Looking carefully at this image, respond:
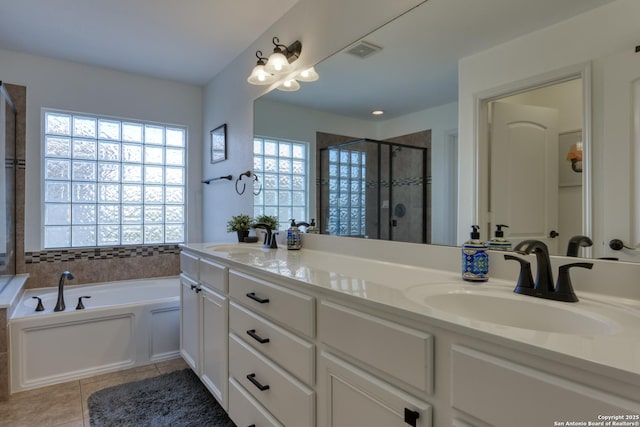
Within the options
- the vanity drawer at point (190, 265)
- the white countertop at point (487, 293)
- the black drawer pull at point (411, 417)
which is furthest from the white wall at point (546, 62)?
the vanity drawer at point (190, 265)

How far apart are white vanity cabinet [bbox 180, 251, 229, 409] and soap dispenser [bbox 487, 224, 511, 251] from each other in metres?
1.19

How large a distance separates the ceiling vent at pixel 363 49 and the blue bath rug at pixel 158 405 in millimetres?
2041

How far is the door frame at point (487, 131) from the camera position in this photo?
1.03m

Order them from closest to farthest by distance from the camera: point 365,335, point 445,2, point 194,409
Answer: point 365,335 < point 445,2 < point 194,409

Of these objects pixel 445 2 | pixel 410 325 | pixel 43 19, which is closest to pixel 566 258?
pixel 410 325

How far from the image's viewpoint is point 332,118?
2.07m

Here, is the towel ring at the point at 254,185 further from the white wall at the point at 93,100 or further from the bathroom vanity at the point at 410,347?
the white wall at the point at 93,100

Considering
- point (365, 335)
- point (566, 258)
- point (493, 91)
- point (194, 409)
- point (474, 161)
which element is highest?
point (493, 91)

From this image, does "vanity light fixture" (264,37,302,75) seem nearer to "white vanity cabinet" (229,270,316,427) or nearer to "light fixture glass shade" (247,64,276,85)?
"light fixture glass shade" (247,64,276,85)

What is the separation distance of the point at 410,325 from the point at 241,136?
8.05 ft

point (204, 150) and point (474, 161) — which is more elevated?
point (204, 150)

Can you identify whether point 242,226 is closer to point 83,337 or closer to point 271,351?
point 83,337

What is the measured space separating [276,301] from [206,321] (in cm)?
88

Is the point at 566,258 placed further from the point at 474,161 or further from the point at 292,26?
the point at 292,26
